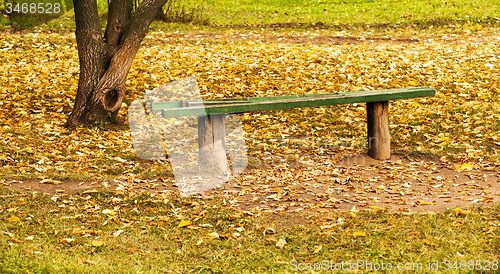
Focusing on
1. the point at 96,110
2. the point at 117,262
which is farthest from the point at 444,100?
the point at 117,262

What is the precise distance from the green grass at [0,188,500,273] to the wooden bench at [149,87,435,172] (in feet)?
2.94

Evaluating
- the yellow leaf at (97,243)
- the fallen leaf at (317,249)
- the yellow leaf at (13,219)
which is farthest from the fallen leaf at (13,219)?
the fallen leaf at (317,249)

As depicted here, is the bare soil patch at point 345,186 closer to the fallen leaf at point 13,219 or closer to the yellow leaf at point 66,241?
the fallen leaf at point 13,219

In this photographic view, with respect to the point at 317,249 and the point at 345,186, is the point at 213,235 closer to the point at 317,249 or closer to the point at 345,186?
the point at 317,249

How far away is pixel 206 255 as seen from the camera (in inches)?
129

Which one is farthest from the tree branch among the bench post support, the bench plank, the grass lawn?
the bench post support

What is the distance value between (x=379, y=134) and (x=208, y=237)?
2652 mm

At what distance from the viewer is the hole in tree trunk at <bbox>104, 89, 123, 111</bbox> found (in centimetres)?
611

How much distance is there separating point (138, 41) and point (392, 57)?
5.08 m

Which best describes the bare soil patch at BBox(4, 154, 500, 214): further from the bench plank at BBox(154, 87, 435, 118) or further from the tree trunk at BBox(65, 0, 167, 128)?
the tree trunk at BBox(65, 0, 167, 128)

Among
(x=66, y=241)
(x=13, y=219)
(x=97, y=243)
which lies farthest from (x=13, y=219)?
(x=97, y=243)

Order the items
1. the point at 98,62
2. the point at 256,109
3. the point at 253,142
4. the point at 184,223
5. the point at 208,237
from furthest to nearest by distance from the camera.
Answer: the point at 98,62
the point at 253,142
the point at 256,109
the point at 184,223
the point at 208,237

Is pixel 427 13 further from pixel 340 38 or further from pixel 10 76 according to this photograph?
pixel 10 76

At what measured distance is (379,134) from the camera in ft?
17.3
